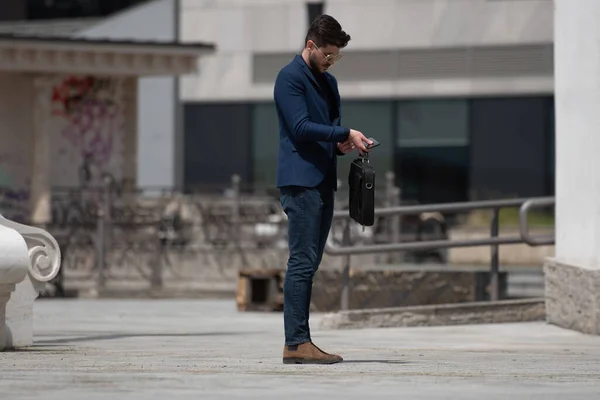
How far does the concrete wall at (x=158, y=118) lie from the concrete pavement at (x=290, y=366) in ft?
99.5

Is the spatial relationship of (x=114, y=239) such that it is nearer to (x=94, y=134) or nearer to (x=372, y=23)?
(x=94, y=134)

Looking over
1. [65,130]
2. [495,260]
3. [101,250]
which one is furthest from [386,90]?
[495,260]

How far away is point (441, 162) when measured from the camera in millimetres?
41219

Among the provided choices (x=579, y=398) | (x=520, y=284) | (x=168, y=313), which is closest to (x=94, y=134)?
(x=520, y=284)

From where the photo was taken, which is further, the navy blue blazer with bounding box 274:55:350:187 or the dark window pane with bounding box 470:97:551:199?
the dark window pane with bounding box 470:97:551:199

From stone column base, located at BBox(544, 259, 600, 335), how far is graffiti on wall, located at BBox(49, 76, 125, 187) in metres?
17.6

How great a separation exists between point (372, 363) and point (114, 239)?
1724 cm

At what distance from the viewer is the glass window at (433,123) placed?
41291mm

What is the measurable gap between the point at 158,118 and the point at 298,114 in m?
35.6

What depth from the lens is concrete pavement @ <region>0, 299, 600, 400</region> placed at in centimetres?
652

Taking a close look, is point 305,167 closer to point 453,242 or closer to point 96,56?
point 453,242

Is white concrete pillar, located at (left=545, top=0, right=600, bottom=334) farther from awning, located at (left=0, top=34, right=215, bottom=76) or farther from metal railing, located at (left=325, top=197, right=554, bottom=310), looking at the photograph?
awning, located at (left=0, top=34, right=215, bottom=76)

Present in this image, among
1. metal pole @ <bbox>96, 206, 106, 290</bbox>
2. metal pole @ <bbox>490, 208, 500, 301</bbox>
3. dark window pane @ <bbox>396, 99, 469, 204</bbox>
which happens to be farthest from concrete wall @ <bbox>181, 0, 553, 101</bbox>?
metal pole @ <bbox>490, 208, 500, 301</bbox>

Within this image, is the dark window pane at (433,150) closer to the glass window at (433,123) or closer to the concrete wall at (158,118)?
the glass window at (433,123)
